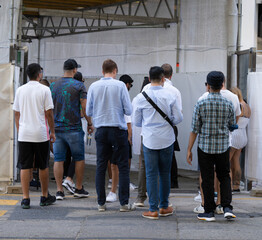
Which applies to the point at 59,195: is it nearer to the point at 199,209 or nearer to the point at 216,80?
the point at 199,209

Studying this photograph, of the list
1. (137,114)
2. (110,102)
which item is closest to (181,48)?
(110,102)

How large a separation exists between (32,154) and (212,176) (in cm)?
233

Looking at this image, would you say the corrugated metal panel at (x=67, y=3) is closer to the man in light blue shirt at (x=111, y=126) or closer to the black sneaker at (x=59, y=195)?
the black sneaker at (x=59, y=195)

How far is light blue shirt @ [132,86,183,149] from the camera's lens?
21.6 feet

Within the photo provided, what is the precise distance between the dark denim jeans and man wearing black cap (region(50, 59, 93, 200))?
2032mm

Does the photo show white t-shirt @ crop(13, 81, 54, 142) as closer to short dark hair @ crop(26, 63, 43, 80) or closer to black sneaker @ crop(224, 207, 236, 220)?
short dark hair @ crop(26, 63, 43, 80)

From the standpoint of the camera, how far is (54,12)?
56.2 ft

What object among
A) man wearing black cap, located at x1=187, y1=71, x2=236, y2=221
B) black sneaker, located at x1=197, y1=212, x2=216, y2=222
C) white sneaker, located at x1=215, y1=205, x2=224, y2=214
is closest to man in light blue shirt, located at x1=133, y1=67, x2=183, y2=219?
man wearing black cap, located at x1=187, y1=71, x2=236, y2=221

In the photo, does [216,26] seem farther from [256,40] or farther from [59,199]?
[59,199]

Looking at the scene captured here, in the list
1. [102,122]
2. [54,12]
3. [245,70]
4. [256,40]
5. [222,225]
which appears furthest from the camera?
[54,12]

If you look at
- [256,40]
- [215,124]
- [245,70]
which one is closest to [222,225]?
[215,124]

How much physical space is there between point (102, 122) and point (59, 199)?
1.56 meters

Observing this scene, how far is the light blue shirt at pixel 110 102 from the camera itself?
700 centimetres

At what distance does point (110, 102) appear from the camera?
7.00 metres
